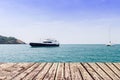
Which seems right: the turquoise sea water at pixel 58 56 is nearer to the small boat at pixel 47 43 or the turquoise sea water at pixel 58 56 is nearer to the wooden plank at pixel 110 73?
the small boat at pixel 47 43

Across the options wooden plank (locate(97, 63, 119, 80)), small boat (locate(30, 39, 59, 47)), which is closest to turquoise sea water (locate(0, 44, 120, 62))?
small boat (locate(30, 39, 59, 47))

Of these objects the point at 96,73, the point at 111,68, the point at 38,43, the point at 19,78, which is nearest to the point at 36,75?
the point at 19,78

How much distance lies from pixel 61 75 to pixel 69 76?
23 centimetres

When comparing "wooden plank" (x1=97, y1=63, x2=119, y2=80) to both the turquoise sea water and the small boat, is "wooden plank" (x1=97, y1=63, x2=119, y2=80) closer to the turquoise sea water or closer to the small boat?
the turquoise sea water

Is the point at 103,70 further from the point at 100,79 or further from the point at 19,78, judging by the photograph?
the point at 19,78

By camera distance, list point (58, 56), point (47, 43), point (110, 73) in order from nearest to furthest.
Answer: point (110, 73)
point (58, 56)
point (47, 43)

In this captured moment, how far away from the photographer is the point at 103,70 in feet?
21.6

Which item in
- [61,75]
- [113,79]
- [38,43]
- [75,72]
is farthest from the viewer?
[38,43]

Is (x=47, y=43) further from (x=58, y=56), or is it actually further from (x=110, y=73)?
(x=110, y=73)

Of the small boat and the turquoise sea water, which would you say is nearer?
the turquoise sea water

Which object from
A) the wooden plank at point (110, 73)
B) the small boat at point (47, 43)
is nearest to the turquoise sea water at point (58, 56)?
the small boat at point (47, 43)

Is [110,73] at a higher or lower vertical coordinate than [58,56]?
higher

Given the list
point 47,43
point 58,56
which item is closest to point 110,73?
point 58,56

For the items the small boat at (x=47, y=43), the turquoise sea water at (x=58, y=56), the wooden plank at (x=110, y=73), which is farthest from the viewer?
the small boat at (x=47, y=43)
